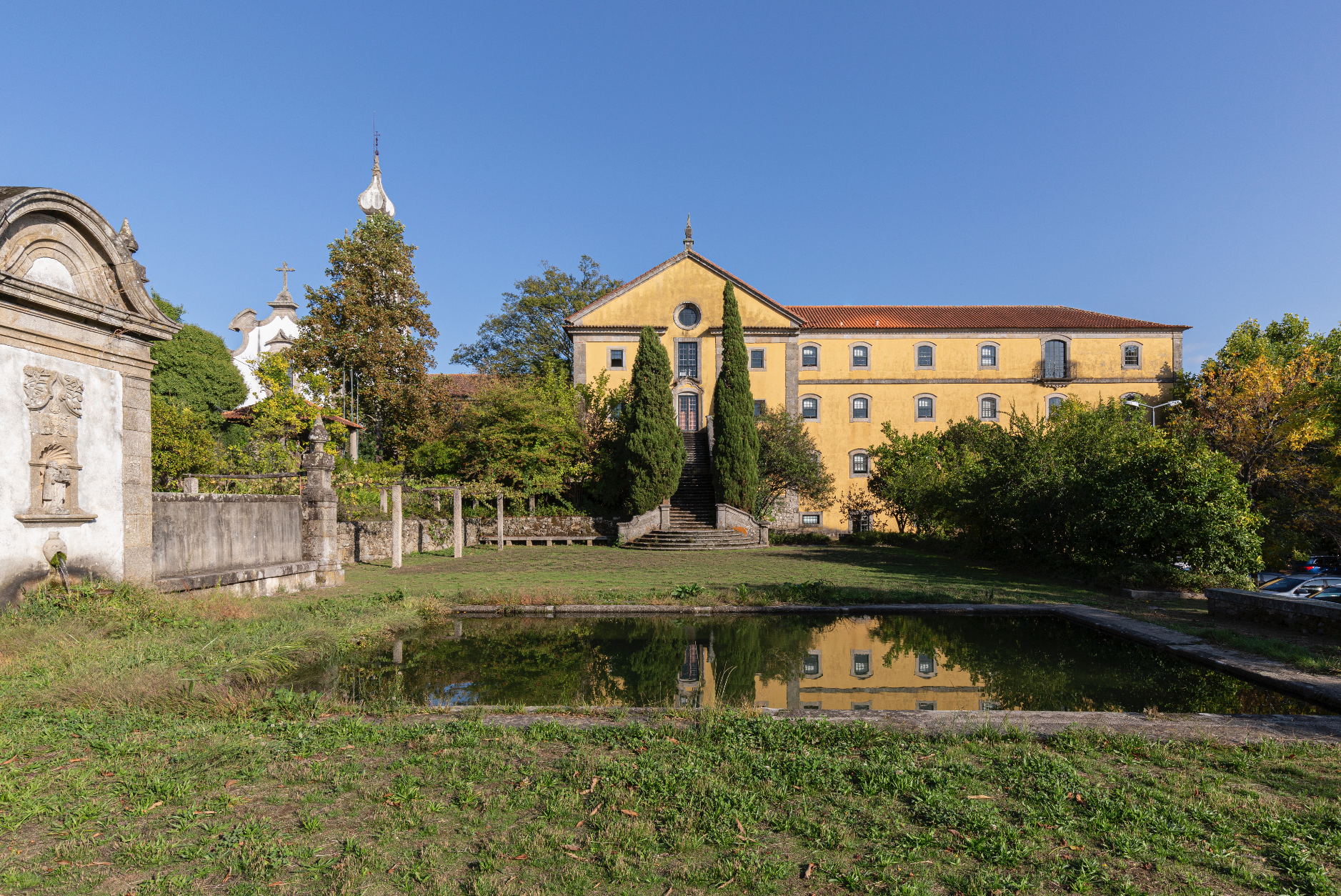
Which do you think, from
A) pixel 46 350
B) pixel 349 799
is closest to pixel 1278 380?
pixel 349 799

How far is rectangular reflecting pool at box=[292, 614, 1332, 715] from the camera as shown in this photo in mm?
6984

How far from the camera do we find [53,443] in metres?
8.56

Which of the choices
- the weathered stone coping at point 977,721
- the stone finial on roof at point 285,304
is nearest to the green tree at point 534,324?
the stone finial on roof at point 285,304

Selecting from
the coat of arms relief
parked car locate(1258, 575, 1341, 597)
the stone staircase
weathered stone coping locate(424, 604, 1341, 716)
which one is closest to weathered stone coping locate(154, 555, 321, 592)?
the coat of arms relief

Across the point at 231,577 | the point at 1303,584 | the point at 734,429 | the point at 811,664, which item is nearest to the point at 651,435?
the point at 734,429

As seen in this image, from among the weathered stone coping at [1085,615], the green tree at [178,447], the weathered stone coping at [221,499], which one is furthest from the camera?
the green tree at [178,447]

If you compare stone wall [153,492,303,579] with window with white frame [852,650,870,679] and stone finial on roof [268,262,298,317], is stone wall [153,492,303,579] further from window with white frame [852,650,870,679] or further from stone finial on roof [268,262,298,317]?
stone finial on roof [268,262,298,317]

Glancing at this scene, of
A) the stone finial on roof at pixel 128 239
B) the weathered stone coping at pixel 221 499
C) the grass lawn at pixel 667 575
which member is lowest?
the grass lawn at pixel 667 575

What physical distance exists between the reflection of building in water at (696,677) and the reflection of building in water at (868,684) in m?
0.53

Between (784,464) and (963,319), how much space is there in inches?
613

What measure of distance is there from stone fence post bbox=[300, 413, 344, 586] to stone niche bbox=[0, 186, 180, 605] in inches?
158

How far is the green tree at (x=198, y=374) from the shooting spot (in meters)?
36.8

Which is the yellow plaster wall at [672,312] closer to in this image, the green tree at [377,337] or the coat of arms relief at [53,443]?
the green tree at [377,337]

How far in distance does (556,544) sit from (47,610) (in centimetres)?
1785
